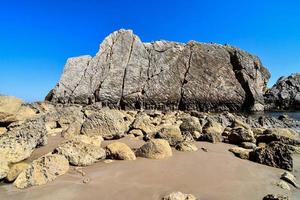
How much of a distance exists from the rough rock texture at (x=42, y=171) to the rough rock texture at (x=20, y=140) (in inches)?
33.0

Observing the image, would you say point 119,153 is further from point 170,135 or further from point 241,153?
point 241,153

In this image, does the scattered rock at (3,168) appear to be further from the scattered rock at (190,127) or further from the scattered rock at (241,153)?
the scattered rock at (190,127)

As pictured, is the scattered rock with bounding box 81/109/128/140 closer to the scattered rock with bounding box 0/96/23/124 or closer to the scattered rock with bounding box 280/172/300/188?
the scattered rock with bounding box 0/96/23/124

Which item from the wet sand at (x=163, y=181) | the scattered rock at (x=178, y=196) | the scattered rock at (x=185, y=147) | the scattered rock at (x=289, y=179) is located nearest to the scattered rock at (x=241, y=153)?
the wet sand at (x=163, y=181)

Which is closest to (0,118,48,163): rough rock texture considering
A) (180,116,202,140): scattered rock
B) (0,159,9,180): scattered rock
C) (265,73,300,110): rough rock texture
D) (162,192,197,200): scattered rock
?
(0,159,9,180): scattered rock

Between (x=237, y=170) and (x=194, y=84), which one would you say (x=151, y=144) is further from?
(x=194, y=84)

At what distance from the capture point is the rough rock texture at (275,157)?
20.1ft

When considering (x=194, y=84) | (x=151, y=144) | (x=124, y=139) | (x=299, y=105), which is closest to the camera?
(x=151, y=144)

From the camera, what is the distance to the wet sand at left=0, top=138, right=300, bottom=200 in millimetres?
4238

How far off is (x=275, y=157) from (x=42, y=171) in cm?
502

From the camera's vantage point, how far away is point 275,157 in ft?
20.6

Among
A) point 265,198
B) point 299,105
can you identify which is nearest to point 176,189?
point 265,198

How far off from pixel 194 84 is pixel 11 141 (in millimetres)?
24168

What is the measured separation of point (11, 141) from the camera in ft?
18.6
